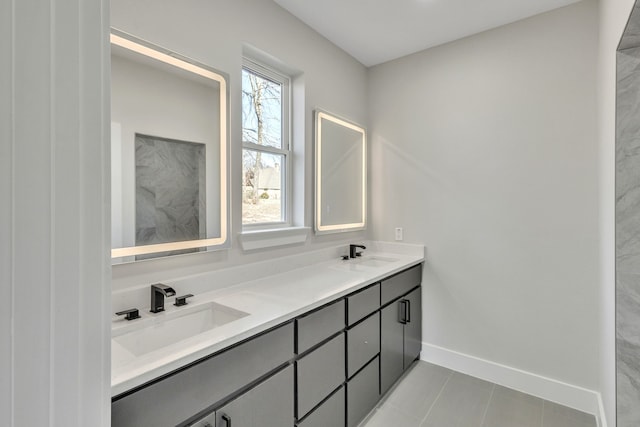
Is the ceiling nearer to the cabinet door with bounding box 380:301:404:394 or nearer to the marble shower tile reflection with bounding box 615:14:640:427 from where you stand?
the marble shower tile reflection with bounding box 615:14:640:427

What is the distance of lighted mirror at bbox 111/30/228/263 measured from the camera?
1339 millimetres

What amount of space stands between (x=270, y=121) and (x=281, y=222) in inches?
28.5

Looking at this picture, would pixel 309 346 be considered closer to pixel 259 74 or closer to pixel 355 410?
pixel 355 410

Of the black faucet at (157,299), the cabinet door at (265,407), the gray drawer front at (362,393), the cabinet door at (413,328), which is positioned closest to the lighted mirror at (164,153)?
the black faucet at (157,299)

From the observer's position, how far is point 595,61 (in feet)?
6.64

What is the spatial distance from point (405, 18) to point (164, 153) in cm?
188

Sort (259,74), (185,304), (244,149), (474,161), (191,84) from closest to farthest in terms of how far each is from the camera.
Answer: (185,304), (191,84), (244,149), (259,74), (474,161)

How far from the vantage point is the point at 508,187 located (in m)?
2.32

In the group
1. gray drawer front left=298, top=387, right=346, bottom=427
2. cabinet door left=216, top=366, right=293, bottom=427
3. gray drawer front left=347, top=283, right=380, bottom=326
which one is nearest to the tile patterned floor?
gray drawer front left=298, top=387, right=346, bottom=427

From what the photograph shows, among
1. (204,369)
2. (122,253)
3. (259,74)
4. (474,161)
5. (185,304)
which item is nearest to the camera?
(204,369)

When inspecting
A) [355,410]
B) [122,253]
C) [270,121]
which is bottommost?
[355,410]

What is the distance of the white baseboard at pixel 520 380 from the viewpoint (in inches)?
81.4

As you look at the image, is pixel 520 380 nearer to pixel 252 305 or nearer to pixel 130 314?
pixel 252 305

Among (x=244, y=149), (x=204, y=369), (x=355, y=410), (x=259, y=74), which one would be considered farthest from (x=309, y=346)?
(x=259, y=74)
